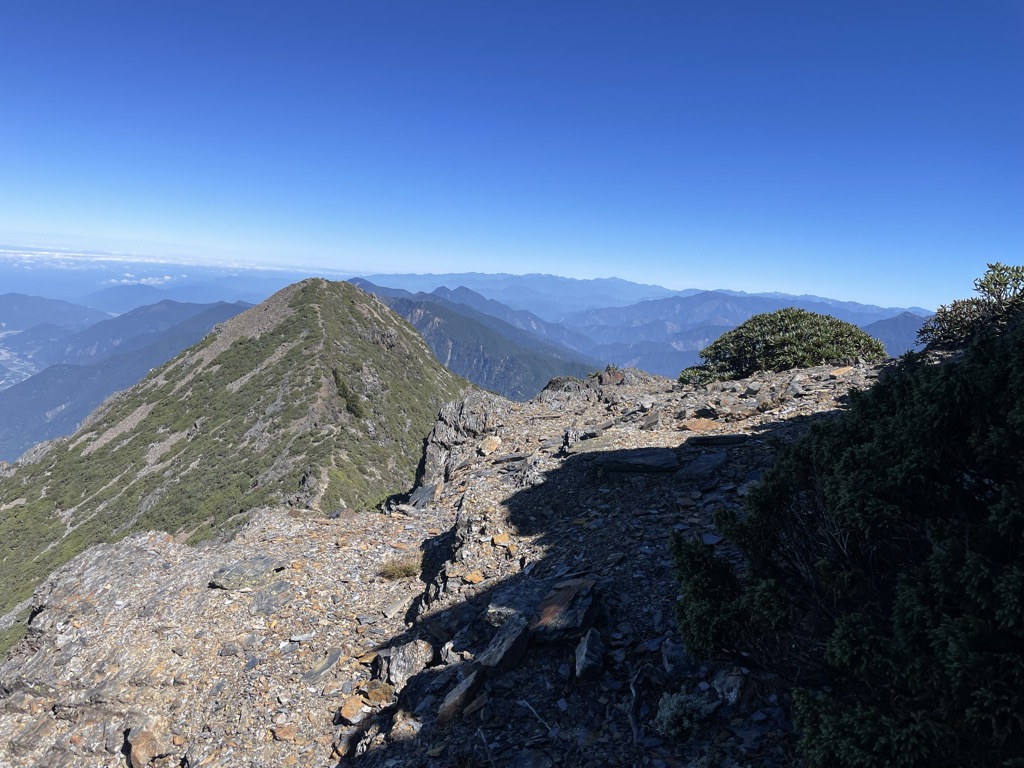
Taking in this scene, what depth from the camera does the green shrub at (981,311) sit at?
49.2 feet

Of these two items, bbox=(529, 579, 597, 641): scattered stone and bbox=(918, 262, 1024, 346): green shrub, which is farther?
bbox=(918, 262, 1024, 346): green shrub

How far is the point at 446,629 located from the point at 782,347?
18.1 m

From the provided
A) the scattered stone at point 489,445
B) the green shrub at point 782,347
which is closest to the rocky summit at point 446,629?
the scattered stone at point 489,445

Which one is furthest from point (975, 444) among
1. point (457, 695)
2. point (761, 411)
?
point (761, 411)

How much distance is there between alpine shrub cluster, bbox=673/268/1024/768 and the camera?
352 cm

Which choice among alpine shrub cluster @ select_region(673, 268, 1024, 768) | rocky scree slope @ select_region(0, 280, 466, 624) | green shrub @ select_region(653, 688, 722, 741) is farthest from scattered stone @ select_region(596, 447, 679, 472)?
rocky scree slope @ select_region(0, 280, 466, 624)

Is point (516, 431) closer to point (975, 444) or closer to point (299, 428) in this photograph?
point (975, 444)

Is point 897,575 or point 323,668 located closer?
point 897,575

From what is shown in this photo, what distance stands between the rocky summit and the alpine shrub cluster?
3.32ft

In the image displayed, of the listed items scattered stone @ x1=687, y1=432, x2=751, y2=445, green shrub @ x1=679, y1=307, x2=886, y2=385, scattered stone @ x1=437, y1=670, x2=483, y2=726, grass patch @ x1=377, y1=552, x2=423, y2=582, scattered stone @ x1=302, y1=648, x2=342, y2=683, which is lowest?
scattered stone @ x1=302, y1=648, x2=342, y2=683

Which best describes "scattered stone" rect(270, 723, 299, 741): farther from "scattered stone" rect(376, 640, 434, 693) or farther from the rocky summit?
"scattered stone" rect(376, 640, 434, 693)

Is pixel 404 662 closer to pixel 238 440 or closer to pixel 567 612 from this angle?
pixel 567 612

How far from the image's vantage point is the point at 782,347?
69.1ft

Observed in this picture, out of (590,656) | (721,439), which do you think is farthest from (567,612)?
(721,439)
